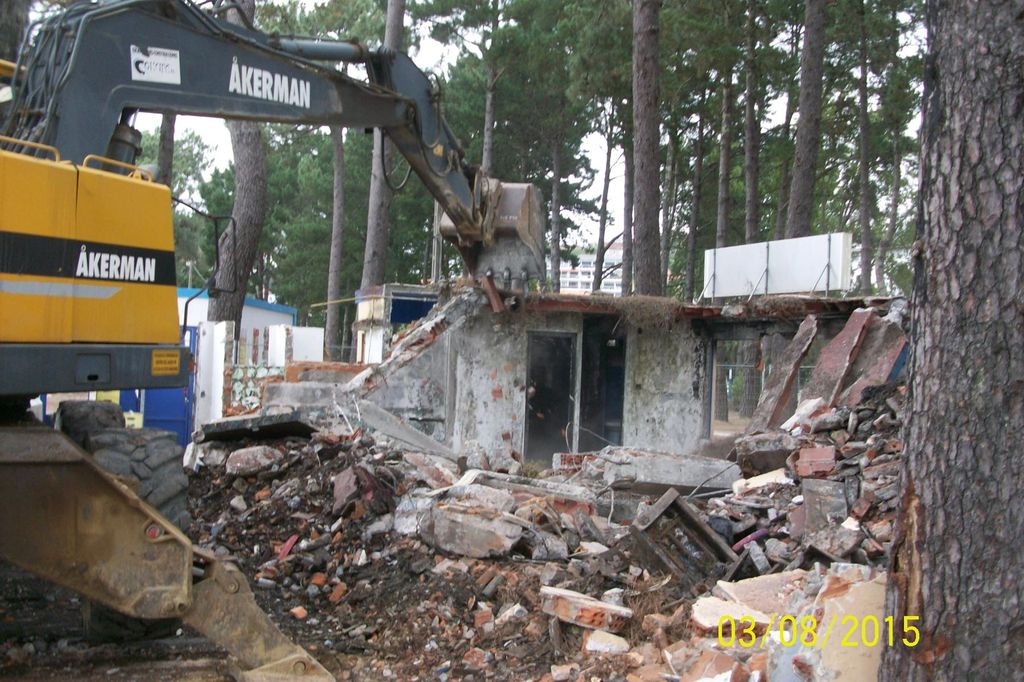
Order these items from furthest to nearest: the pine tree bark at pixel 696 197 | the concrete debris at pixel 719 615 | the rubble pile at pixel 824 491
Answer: the pine tree bark at pixel 696 197 < the rubble pile at pixel 824 491 < the concrete debris at pixel 719 615

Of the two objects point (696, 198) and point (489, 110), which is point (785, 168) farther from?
point (489, 110)

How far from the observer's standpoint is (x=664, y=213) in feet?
122

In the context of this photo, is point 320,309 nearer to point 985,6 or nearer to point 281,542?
point 281,542

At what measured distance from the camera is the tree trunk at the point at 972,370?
3.22 meters

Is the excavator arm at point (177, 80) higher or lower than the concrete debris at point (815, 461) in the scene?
higher

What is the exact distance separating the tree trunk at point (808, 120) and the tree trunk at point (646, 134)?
2852 mm

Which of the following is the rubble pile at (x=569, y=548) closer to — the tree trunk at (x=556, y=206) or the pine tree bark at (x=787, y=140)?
the pine tree bark at (x=787, y=140)

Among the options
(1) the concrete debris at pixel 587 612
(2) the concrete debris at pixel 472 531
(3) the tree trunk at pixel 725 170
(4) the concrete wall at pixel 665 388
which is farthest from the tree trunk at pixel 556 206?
(1) the concrete debris at pixel 587 612

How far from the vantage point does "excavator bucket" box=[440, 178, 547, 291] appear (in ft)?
37.1

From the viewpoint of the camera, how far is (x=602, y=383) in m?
17.0

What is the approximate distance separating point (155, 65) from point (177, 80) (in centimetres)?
20

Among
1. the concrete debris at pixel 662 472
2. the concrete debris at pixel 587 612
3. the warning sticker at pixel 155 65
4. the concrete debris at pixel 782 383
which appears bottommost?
the concrete debris at pixel 587 612

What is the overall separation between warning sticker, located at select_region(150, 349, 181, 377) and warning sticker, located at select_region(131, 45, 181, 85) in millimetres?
1703

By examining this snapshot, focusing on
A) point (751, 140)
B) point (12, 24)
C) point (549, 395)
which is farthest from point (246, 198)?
point (751, 140)
